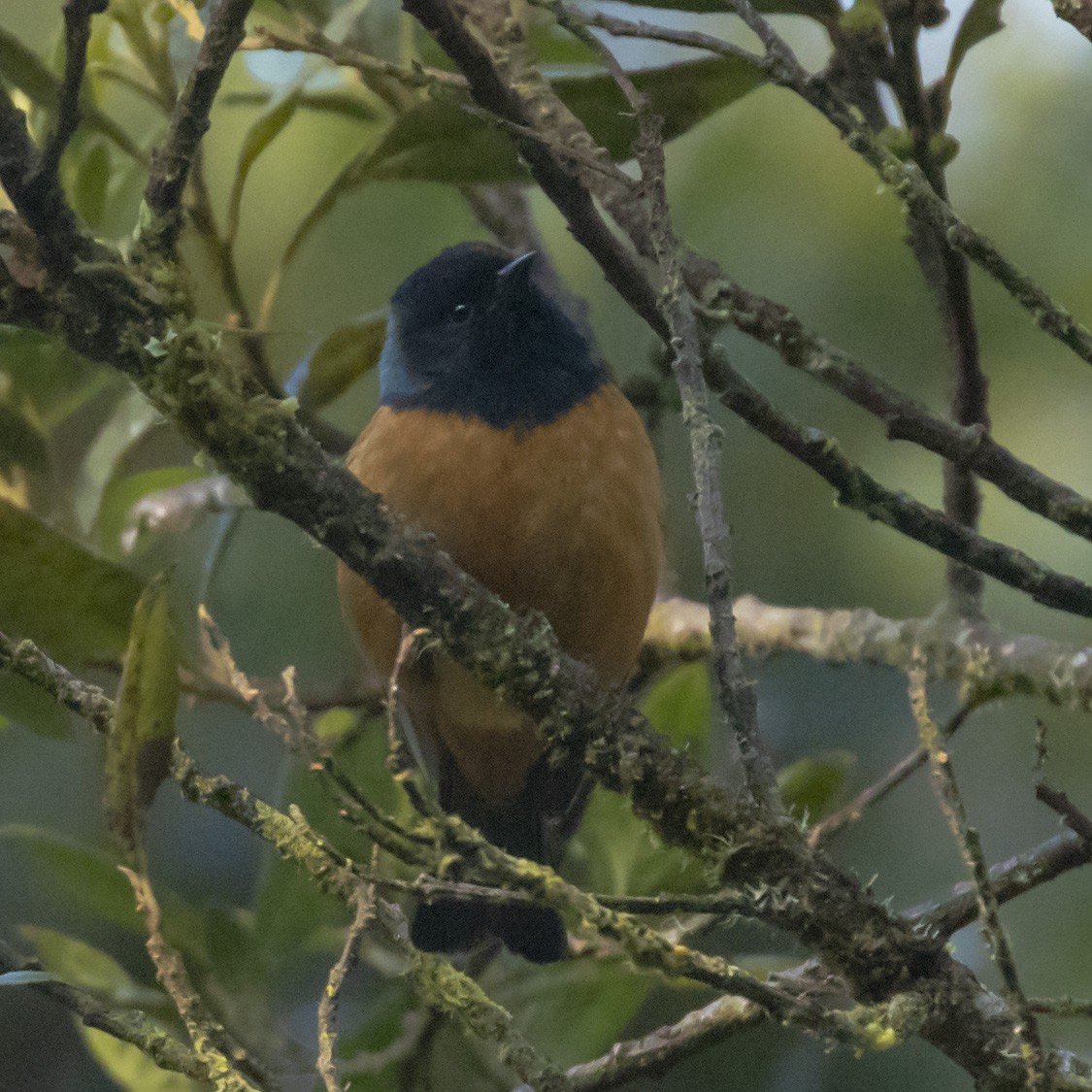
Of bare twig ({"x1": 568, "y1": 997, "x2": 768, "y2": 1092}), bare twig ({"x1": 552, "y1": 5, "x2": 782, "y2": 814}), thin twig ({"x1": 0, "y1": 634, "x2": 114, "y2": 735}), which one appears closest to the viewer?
bare twig ({"x1": 552, "y1": 5, "x2": 782, "y2": 814})

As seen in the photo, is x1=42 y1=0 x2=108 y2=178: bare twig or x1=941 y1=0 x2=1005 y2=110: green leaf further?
x1=941 y1=0 x2=1005 y2=110: green leaf

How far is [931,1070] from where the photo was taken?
10.4ft

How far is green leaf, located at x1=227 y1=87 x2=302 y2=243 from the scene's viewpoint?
2564 millimetres

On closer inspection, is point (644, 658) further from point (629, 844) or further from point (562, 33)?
point (562, 33)

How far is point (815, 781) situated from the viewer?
259 centimetres

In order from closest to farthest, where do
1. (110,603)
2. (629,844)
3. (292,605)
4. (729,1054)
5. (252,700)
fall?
1. (252,700)
2. (110,603)
3. (629,844)
4. (729,1054)
5. (292,605)

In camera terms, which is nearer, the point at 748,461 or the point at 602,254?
the point at 602,254

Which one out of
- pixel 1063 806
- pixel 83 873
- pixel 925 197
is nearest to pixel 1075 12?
pixel 925 197

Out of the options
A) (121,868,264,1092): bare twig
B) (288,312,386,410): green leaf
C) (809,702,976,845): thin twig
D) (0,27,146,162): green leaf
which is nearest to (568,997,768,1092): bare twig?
(809,702,976,845): thin twig

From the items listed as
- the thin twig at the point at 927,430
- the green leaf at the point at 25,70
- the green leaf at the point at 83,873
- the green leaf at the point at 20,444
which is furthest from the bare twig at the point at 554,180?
the green leaf at the point at 83,873

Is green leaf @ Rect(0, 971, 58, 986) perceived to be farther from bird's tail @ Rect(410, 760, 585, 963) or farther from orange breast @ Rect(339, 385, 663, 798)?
orange breast @ Rect(339, 385, 663, 798)

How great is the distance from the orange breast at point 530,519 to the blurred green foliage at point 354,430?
0.66 ft

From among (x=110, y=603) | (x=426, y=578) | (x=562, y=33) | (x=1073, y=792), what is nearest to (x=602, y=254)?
(x=426, y=578)

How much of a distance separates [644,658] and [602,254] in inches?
60.5
